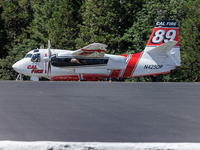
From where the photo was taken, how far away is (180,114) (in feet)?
17.9

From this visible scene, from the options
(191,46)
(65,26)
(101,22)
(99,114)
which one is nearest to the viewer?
(99,114)

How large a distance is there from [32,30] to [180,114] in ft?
119

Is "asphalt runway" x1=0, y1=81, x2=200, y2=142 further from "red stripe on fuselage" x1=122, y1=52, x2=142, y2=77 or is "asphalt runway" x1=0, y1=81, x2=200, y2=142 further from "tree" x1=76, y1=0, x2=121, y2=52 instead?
"tree" x1=76, y1=0, x2=121, y2=52

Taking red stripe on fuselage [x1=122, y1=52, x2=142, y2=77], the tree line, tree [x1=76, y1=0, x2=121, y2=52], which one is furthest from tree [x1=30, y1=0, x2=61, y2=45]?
red stripe on fuselage [x1=122, y1=52, x2=142, y2=77]

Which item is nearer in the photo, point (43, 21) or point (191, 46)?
point (191, 46)

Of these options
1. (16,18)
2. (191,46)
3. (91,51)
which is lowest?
(191,46)

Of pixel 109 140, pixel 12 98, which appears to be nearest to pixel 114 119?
pixel 109 140

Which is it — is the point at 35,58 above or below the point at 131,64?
above

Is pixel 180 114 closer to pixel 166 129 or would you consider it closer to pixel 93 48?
pixel 166 129

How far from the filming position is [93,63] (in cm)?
2181

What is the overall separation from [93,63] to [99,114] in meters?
16.6

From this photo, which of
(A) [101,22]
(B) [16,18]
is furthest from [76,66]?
(B) [16,18]

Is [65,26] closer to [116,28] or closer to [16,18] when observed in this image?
[116,28]

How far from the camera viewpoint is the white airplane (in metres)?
21.2
